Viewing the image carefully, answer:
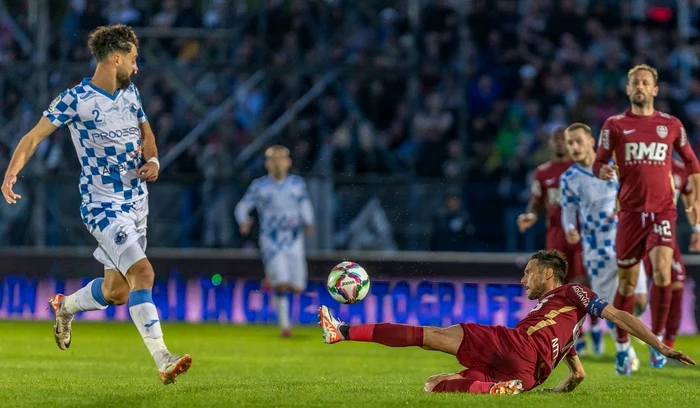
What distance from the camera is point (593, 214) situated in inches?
496

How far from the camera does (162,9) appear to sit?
2170 cm

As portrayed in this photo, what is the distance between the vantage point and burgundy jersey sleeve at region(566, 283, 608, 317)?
325 inches

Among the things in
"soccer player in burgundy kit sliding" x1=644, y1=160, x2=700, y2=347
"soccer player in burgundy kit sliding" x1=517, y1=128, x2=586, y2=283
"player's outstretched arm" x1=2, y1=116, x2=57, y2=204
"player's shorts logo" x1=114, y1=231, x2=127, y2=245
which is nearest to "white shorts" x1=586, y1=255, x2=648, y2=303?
"soccer player in burgundy kit sliding" x1=644, y1=160, x2=700, y2=347

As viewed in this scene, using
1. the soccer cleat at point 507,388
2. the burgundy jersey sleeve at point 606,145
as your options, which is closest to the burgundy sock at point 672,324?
the burgundy jersey sleeve at point 606,145

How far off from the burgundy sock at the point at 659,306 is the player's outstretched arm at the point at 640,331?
3.44 meters

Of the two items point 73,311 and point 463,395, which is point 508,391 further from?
point 73,311

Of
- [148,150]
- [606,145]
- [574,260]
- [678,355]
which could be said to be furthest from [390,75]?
[678,355]

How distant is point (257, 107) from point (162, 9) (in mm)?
2881

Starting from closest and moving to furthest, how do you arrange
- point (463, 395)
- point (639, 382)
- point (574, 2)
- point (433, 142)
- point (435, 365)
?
point (463, 395) < point (639, 382) < point (435, 365) < point (433, 142) < point (574, 2)

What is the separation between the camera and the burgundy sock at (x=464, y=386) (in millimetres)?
8133

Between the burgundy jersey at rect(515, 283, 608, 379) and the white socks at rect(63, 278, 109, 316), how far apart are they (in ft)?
10.2

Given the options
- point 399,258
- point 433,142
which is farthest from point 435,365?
point 433,142

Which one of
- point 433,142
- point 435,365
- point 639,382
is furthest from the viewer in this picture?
point 433,142

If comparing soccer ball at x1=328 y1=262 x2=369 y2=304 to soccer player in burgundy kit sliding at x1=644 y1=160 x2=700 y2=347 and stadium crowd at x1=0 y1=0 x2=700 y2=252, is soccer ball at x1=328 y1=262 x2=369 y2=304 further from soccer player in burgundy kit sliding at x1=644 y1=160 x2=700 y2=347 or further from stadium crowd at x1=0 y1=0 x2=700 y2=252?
stadium crowd at x1=0 y1=0 x2=700 y2=252
